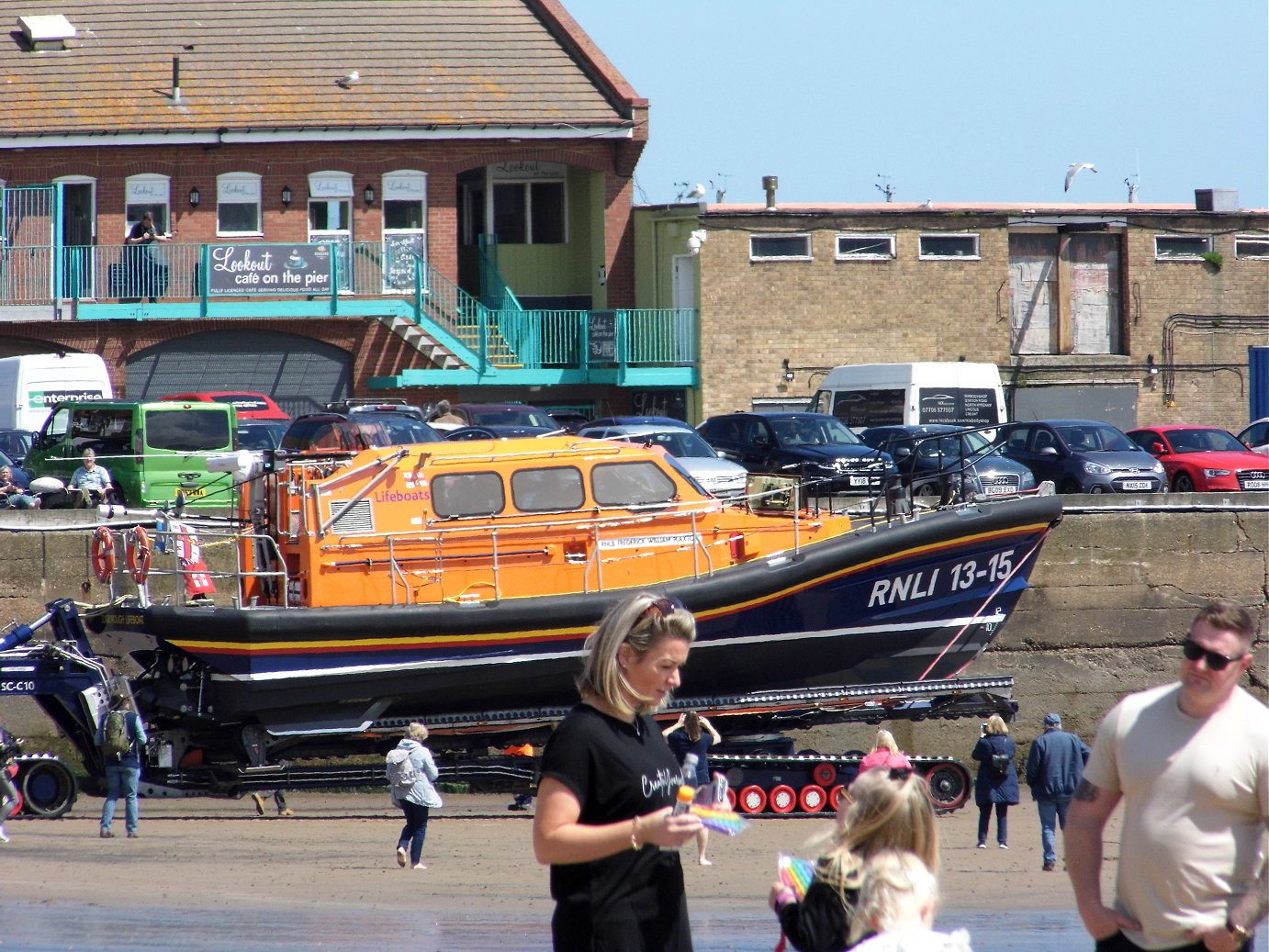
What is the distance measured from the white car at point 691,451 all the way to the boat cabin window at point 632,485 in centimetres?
565

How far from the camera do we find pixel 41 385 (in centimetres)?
2664

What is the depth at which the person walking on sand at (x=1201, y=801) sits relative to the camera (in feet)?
13.8

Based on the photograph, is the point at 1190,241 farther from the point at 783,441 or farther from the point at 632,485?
the point at 632,485

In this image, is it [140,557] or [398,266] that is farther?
[398,266]

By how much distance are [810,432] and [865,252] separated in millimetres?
11448

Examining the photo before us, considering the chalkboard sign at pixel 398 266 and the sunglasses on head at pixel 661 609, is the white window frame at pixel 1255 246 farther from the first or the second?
the sunglasses on head at pixel 661 609

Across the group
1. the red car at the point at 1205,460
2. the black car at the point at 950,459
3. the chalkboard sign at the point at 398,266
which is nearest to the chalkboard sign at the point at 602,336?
the chalkboard sign at the point at 398,266

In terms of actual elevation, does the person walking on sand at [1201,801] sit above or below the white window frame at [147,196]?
below

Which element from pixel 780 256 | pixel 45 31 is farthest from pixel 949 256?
pixel 45 31

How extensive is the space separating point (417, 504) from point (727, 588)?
2.67 m

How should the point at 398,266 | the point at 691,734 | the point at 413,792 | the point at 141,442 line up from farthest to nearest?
the point at 398,266 → the point at 141,442 → the point at 691,734 → the point at 413,792

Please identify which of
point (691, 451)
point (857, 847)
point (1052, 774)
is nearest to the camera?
point (857, 847)

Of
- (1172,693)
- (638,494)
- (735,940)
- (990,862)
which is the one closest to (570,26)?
(638,494)

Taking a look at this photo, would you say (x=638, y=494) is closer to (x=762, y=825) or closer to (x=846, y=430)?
(x=762, y=825)
